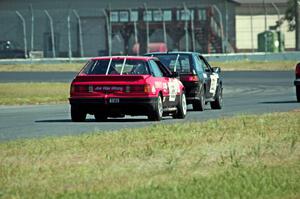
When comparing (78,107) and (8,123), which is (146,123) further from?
(8,123)

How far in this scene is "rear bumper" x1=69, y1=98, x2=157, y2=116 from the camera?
22.5 m

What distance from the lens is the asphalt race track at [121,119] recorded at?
20.4 metres

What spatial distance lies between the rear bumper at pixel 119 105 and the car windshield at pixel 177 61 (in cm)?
519

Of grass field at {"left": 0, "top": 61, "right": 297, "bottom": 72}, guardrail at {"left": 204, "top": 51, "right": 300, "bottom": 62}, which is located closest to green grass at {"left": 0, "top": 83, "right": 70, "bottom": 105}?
grass field at {"left": 0, "top": 61, "right": 297, "bottom": 72}

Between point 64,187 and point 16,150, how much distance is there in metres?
3.90

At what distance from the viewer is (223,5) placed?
8406 cm

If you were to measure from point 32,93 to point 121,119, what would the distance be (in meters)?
16.8

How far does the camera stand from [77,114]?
2311cm

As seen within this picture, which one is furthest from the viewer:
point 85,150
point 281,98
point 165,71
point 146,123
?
point 281,98

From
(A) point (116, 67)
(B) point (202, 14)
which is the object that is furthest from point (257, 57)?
(A) point (116, 67)

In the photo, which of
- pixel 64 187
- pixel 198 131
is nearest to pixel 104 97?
pixel 198 131

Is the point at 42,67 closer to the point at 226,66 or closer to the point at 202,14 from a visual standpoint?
the point at 226,66

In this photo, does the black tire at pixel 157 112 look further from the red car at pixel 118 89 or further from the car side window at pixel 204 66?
the car side window at pixel 204 66

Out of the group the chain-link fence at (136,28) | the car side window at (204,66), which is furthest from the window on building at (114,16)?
the car side window at (204,66)
